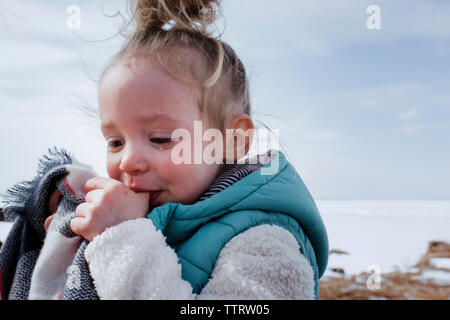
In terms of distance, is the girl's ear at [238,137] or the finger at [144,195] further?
the girl's ear at [238,137]

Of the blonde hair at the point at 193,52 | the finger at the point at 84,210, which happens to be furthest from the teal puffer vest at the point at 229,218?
the blonde hair at the point at 193,52

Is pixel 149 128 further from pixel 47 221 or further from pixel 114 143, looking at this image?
pixel 47 221

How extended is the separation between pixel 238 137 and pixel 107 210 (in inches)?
30.3

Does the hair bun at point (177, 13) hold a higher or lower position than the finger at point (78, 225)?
higher

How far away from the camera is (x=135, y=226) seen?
1209 millimetres

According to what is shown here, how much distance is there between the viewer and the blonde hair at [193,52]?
1.65 metres

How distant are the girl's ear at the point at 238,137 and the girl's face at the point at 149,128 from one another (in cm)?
25

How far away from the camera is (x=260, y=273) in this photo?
1.15m

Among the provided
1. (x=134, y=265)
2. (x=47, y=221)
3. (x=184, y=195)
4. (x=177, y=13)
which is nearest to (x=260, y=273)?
(x=134, y=265)

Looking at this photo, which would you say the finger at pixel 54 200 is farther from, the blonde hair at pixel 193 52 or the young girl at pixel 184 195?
the blonde hair at pixel 193 52

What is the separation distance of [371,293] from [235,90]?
4.67 meters

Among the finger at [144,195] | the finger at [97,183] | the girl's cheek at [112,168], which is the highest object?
the girl's cheek at [112,168]
